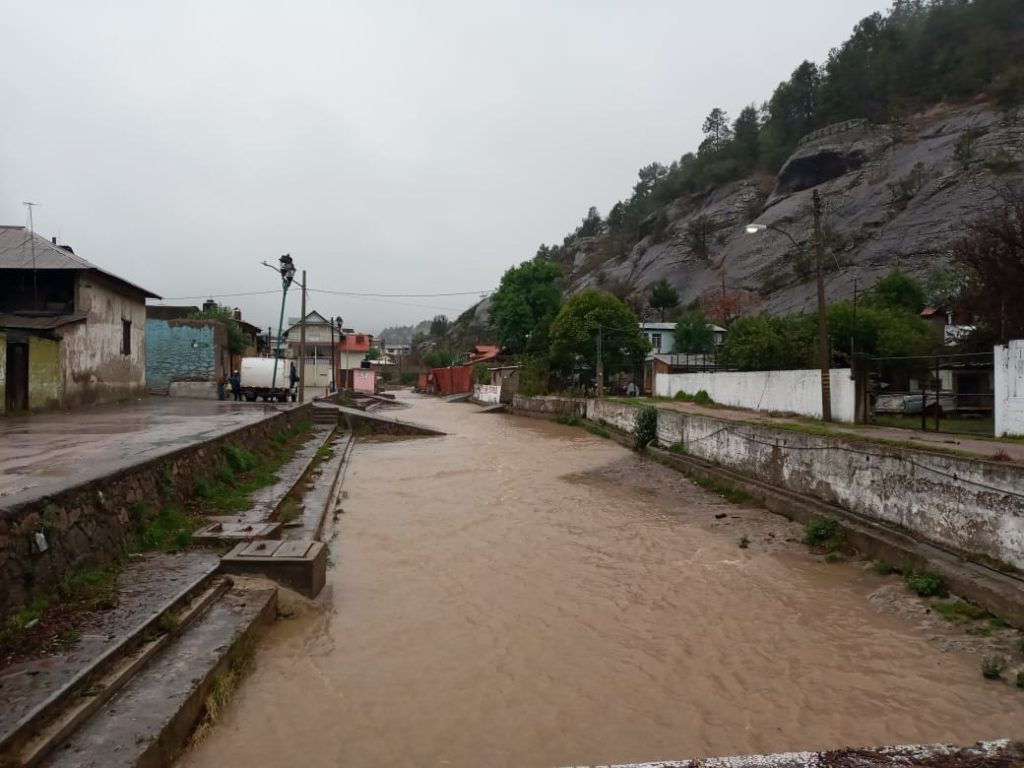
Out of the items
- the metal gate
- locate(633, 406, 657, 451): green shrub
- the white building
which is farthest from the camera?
locate(633, 406, 657, 451): green shrub

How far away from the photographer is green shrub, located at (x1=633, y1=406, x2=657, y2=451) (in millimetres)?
20625

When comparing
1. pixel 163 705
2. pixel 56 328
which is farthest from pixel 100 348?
pixel 163 705

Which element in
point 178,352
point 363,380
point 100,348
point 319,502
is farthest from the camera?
point 363,380

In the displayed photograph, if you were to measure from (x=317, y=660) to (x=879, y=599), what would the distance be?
19.8ft

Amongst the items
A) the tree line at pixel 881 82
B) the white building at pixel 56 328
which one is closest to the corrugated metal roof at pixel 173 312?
the white building at pixel 56 328

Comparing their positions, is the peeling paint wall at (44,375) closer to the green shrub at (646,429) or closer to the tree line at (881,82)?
the green shrub at (646,429)

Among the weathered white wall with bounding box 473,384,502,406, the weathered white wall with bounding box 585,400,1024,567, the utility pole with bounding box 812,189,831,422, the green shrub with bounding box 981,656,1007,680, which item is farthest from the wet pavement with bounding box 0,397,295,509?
the weathered white wall with bounding box 473,384,502,406

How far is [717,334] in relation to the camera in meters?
52.4

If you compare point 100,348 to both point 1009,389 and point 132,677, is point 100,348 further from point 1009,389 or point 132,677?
point 1009,389

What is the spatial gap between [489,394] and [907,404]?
104 ft

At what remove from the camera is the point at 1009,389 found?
12.2 metres

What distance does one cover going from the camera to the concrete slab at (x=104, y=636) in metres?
3.68

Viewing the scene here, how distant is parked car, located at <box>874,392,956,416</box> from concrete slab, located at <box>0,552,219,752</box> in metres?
17.5

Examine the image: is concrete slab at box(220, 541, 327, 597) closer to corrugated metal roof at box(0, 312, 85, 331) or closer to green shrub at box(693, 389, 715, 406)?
corrugated metal roof at box(0, 312, 85, 331)
